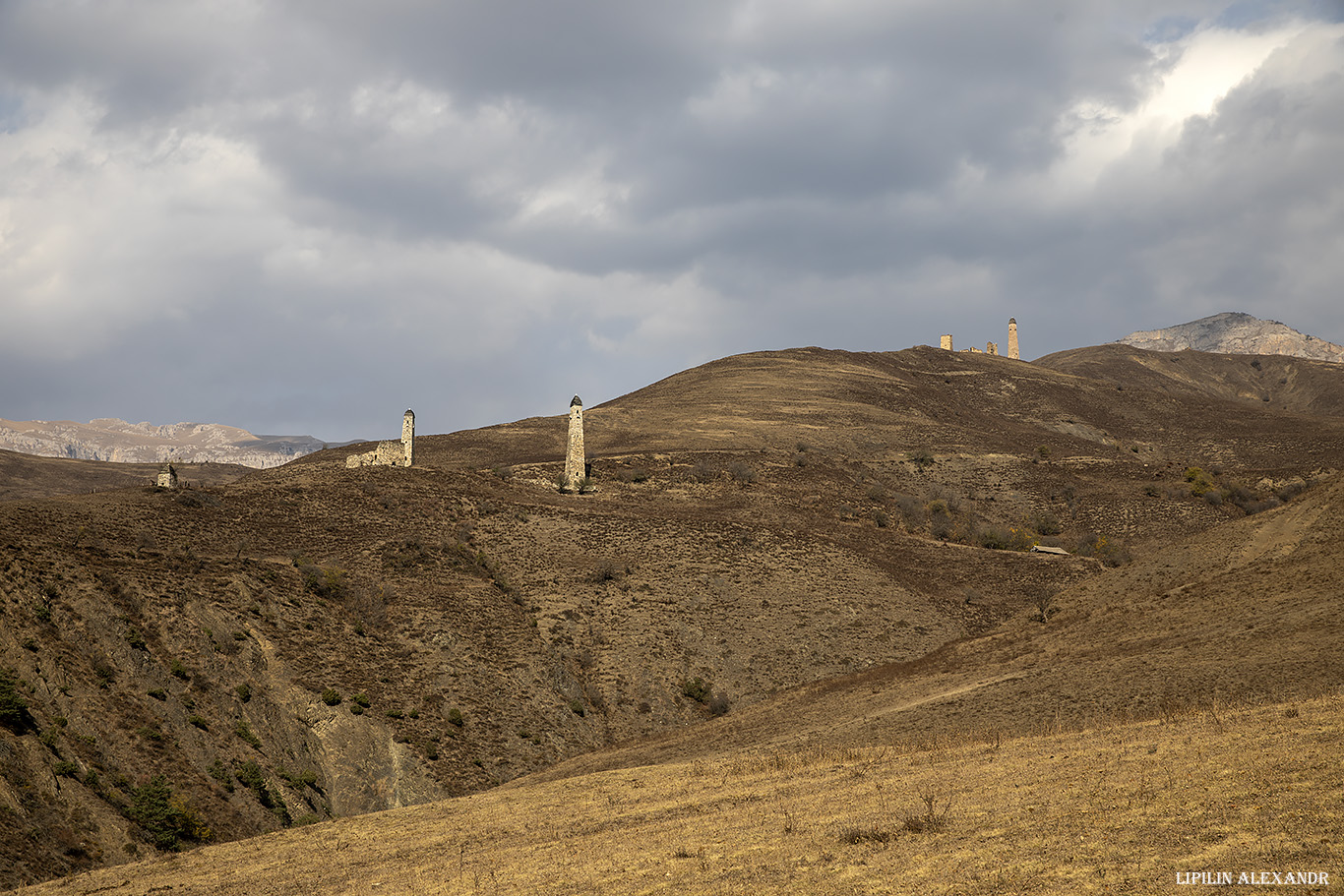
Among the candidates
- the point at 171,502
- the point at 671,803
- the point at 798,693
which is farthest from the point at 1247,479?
the point at 171,502

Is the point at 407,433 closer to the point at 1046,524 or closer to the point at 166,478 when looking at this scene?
the point at 166,478

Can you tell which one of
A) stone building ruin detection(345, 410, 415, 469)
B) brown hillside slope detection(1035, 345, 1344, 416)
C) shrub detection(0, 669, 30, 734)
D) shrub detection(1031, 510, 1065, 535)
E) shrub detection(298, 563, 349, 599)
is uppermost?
brown hillside slope detection(1035, 345, 1344, 416)

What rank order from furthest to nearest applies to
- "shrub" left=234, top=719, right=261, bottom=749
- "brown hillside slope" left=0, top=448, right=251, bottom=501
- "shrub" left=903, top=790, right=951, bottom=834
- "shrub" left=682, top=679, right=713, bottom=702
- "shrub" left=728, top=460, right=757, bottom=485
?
"brown hillside slope" left=0, top=448, right=251, bottom=501, "shrub" left=728, top=460, right=757, bottom=485, "shrub" left=682, top=679, right=713, bottom=702, "shrub" left=234, top=719, right=261, bottom=749, "shrub" left=903, top=790, right=951, bottom=834

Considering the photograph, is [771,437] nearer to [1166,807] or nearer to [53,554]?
[53,554]

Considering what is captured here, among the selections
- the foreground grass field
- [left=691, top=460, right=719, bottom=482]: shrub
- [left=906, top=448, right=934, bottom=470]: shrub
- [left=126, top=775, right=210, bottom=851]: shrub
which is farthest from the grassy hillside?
[left=906, top=448, right=934, bottom=470]: shrub

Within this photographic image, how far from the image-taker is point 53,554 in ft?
105

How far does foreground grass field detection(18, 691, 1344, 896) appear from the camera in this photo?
13359 mm

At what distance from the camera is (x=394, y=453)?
58.5m

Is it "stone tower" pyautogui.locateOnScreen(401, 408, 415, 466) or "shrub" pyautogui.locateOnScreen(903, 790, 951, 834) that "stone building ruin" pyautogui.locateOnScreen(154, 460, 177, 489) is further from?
"shrub" pyautogui.locateOnScreen(903, 790, 951, 834)

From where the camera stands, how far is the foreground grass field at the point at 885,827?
13.4m

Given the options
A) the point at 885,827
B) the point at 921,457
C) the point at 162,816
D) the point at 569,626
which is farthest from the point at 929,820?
the point at 921,457

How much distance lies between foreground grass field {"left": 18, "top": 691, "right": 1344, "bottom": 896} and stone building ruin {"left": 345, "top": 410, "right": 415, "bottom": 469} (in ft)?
112

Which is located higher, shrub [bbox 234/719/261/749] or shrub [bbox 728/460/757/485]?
shrub [bbox 728/460/757/485]

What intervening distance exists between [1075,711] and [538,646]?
21.0 m
